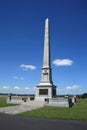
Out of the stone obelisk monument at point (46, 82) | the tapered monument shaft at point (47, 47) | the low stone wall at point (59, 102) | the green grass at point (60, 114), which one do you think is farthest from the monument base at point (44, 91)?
the green grass at point (60, 114)

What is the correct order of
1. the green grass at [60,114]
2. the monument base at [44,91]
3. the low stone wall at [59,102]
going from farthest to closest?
the monument base at [44,91] < the low stone wall at [59,102] < the green grass at [60,114]

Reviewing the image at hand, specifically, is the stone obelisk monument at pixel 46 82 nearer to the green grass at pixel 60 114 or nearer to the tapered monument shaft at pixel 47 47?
the tapered monument shaft at pixel 47 47

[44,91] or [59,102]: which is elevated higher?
[44,91]

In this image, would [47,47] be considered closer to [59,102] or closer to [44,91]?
[44,91]

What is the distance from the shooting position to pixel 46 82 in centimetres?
3678

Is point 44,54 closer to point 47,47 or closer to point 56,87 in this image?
point 47,47

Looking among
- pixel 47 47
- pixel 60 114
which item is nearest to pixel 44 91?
pixel 47 47

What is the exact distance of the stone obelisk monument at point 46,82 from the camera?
118 feet

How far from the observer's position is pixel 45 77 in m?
37.5

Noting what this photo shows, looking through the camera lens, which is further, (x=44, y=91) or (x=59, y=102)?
(x=44, y=91)

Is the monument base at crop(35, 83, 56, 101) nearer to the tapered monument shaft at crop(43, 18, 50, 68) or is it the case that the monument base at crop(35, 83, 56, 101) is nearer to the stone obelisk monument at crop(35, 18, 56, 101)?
the stone obelisk monument at crop(35, 18, 56, 101)

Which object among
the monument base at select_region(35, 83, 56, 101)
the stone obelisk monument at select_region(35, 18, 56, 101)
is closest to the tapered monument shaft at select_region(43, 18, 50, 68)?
the stone obelisk monument at select_region(35, 18, 56, 101)

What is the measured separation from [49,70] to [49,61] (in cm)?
200

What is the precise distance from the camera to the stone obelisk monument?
36.0 metres
